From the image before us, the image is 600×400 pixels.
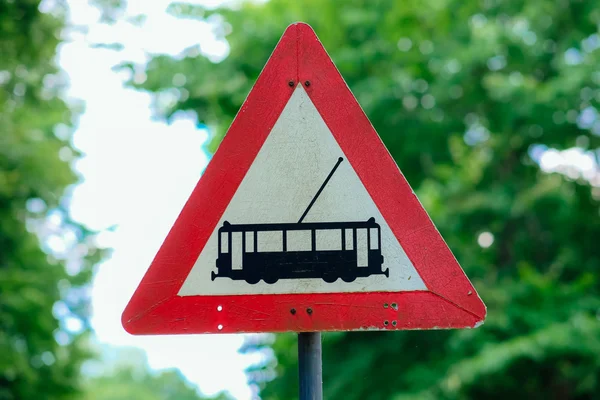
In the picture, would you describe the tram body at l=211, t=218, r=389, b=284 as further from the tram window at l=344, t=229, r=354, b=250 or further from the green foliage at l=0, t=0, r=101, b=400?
the green foliage at l=0, t=0, r=101, b=400

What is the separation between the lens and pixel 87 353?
40.9ft

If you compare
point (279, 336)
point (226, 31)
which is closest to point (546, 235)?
point (279, 336)

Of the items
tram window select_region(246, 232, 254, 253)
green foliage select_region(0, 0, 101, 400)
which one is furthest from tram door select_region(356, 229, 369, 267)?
green foliage select_region(0, 0, 101, 400)

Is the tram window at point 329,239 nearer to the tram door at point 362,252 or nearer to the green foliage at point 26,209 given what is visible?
the tram door at point 362,252

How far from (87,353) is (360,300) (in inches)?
460

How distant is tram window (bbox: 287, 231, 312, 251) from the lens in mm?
1686

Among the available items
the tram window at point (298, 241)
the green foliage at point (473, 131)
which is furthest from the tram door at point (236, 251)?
the green foliage at point (473, 131)

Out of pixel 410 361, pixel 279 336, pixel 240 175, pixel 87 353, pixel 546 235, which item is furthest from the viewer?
pixel 87 353

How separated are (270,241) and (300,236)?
71 mm

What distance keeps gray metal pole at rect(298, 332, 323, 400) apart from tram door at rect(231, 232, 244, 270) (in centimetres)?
22

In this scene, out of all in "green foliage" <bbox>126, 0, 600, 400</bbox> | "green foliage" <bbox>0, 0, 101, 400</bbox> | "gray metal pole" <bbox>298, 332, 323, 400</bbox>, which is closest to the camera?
"gray metal pole" <bbox>298, 332, 323, 400</bbox>

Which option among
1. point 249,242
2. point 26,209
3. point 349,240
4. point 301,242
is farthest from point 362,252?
point 26,209

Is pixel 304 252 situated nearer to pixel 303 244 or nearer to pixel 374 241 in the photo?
pixel 303 244

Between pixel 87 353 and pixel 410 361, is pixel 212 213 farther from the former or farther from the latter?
pixel 87 353
